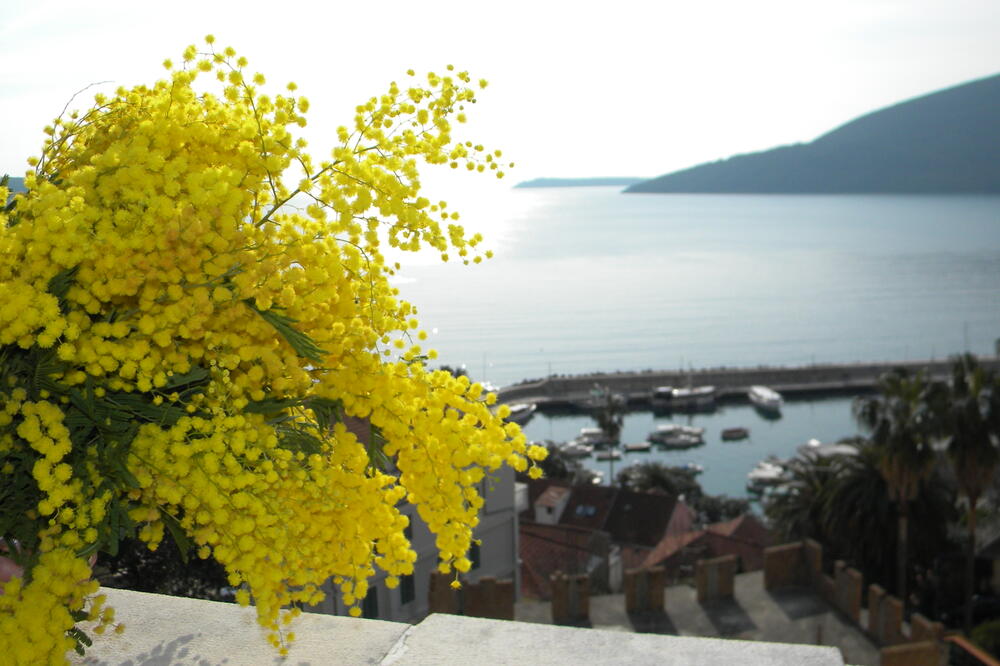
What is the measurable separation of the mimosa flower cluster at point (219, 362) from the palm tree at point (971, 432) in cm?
1698

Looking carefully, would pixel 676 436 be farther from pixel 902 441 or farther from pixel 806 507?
pixel 902 441

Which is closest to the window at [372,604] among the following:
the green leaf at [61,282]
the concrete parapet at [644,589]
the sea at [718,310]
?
the concrete parapet at [644,589]

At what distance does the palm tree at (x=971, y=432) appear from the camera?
16.1 metres

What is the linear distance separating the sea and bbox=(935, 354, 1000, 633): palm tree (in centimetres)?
1285

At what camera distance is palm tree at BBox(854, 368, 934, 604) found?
16.0 m

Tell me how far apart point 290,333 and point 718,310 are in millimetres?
71631

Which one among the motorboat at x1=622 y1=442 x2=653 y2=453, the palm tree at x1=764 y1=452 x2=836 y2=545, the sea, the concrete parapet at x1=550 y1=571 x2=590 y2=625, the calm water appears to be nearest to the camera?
the concrete parapet at x1=550 y1=571 x2=590 y2=625

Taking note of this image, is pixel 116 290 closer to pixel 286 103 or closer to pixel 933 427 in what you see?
pixel 286 103

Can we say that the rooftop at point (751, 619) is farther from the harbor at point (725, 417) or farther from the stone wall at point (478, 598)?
the harbor at point (725, 417)

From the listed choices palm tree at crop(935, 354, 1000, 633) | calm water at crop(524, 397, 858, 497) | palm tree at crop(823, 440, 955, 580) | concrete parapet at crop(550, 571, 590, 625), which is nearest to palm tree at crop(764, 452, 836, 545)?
palm tree at crop(823, 440, 955, 580)

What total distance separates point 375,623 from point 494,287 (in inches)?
2920

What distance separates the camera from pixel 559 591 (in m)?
9.72

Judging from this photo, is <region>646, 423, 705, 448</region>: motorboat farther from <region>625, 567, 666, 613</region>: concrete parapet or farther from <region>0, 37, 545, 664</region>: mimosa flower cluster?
<region>0, 37, 545, 664</region>: mimosa flower cluster

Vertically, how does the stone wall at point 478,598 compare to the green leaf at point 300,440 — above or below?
below
